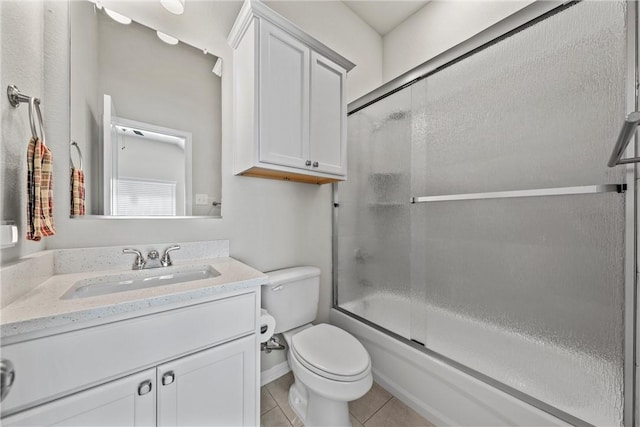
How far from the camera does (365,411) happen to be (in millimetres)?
1325

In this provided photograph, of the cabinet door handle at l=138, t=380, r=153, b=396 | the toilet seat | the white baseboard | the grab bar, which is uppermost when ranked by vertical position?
the grab bar

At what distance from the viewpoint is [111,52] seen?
1.09 meters

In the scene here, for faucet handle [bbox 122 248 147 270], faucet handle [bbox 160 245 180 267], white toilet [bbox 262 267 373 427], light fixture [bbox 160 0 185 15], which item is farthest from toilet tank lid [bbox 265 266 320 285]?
light fixture [bbox 160 0 185 15]

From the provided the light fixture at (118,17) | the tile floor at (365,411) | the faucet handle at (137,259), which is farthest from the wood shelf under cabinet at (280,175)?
the tile floor at (365,411)

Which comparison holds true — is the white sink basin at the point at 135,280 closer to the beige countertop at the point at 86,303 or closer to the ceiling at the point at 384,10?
the beige countertop at the point at 86,303

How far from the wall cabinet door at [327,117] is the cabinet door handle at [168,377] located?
111 centimetres

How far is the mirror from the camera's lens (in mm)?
1049

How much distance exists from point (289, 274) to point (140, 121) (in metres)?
1.12

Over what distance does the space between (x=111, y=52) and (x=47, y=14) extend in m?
0.21

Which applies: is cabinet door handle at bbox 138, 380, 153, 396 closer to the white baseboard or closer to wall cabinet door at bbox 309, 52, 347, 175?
the white baseboard

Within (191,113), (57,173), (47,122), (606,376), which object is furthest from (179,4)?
(606,376)

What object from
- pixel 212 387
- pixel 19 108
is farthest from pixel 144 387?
pixel 19 108

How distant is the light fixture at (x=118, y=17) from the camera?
109cm

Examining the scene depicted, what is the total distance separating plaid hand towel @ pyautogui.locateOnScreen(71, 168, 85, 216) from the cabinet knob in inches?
26.3
